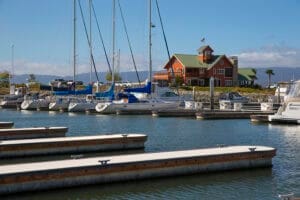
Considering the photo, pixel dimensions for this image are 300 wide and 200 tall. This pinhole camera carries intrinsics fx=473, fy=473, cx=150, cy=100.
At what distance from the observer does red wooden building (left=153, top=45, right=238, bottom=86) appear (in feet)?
311

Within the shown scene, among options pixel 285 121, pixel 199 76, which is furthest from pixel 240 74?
pixel 285 121

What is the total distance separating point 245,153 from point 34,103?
5274 centimetres

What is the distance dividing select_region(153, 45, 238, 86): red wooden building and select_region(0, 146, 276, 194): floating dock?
73.8 meters

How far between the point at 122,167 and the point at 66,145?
8304 mm

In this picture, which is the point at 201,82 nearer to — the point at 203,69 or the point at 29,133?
the point at 203,69

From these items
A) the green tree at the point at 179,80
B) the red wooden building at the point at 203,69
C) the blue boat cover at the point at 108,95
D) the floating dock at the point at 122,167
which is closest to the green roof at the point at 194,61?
the red wooden building at the point at 203,69

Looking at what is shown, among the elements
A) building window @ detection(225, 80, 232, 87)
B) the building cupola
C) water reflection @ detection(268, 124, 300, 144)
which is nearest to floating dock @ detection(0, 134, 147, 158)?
water reflection @ detection(268, 124, 300, 144)

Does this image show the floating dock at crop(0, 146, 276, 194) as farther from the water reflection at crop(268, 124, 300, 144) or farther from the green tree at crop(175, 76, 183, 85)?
the green tree at crop(175, 76, 183, 85)

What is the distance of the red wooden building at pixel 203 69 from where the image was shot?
9481 centimetres

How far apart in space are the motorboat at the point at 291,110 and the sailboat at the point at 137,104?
1943 centimetres

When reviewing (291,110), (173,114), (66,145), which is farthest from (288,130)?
(66,145)

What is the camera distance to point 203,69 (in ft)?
313

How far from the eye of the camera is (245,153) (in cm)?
2020

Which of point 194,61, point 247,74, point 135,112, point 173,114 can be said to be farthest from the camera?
point 247,74
